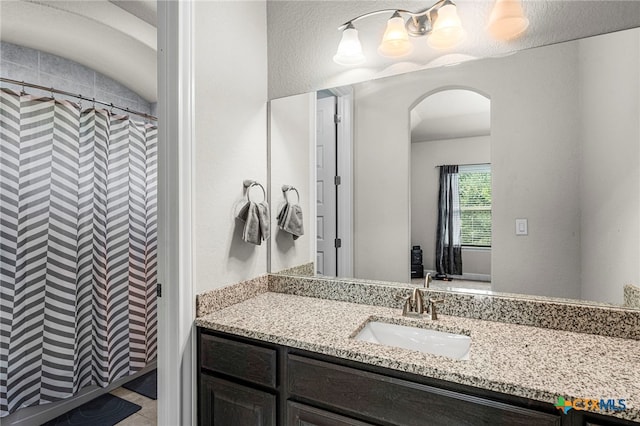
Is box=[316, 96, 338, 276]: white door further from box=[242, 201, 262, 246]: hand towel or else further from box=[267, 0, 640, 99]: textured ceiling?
box=[242, 201, 262, 246]: hand towel

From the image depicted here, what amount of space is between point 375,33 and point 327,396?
1498 millimetres

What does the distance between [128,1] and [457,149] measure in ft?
5.81

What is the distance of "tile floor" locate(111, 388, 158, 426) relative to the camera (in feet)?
6.43

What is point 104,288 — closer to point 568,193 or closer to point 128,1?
point 128,1

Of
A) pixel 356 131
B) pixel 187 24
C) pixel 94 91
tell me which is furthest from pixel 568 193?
pixel 94 91

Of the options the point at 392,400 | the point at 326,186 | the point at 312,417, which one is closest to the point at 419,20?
the point at 326,186

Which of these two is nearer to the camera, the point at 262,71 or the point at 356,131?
the point at 356,131

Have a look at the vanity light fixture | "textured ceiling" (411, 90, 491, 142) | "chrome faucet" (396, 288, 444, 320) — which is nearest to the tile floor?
"chrome faucet" (396, 288, 444, 320)

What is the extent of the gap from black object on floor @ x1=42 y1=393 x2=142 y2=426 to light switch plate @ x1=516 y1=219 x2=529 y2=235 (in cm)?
235

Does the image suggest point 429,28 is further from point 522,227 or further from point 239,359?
point 239,359

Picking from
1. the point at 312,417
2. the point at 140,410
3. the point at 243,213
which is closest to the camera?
the point at 312,417

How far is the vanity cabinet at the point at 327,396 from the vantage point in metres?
0.87

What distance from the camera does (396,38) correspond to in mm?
1473

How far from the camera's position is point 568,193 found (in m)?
1.25
